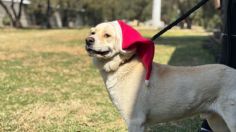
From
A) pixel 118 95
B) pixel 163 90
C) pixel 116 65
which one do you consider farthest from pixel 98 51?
pixel 163 90

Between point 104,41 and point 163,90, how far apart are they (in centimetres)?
68

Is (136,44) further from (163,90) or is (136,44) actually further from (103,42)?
(163,90)

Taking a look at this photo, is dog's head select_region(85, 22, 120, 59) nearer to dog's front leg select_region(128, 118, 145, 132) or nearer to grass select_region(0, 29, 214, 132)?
dog's front leg select_region(128, 118, 145, 132)

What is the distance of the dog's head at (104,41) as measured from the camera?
3.80m

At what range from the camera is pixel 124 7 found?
230 feet

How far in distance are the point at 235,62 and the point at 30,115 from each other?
316 centimetres

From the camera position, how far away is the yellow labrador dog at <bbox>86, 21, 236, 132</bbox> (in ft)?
13.0

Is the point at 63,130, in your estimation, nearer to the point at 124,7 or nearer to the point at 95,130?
the point at 95,130

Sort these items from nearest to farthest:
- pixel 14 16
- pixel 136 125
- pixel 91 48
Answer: pixel 91 48
pixel 136 125
pixel 14 16

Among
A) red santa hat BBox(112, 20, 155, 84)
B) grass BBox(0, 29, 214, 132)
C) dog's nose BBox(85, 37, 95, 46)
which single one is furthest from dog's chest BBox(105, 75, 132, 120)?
grass BBox(0, 29, 214, 132)

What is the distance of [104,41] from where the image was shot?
3832mm

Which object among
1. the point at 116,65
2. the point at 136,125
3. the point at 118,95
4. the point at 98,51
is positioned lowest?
the point at 136,125

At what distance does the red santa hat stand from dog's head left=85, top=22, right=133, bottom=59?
3cm

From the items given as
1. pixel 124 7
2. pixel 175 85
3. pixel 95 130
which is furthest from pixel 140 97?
pixel 124 7
